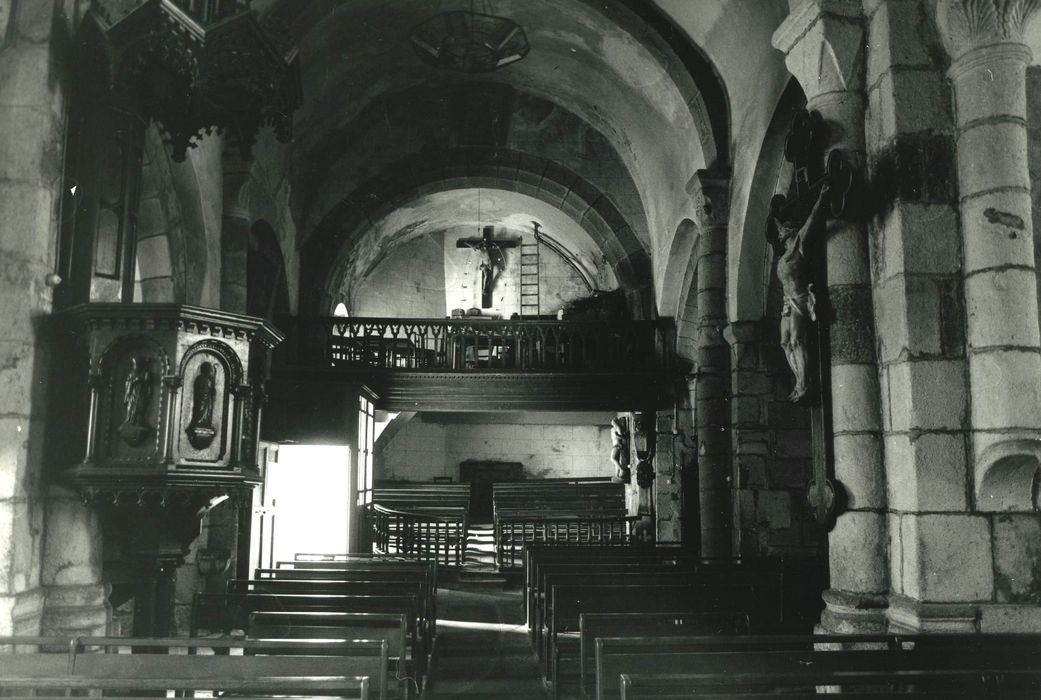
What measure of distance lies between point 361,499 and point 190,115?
27.1 feet

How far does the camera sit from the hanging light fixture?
479 inches

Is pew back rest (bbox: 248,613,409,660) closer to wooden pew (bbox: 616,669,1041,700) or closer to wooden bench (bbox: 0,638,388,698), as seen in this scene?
wooden bench (bbox: 0,638,388,698)

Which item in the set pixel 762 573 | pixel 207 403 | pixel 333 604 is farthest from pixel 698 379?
pixel 207 403

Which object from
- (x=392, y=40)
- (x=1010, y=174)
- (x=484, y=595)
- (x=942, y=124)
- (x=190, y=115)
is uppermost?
(x=392, y=40)

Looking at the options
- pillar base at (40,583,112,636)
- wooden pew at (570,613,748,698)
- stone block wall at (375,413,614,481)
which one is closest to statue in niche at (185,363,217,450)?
pillar base at (40,583,112,636)

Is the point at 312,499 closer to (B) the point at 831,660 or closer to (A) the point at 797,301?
(A) the point at 797,301

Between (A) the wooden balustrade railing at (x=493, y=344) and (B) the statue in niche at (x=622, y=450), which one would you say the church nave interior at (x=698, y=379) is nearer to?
(A) the wooden balustrade railing at (x=493, y=344)

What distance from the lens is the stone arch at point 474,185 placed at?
14.6 metres

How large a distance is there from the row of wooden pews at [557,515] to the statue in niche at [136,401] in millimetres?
6435

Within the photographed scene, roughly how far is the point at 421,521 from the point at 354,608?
24.9 feet

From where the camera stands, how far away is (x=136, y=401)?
5.10m

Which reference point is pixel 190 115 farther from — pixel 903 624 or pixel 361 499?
pixel 361 499

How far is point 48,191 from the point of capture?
16.8ft

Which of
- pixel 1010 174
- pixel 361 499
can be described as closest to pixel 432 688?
pixel 1010 174
